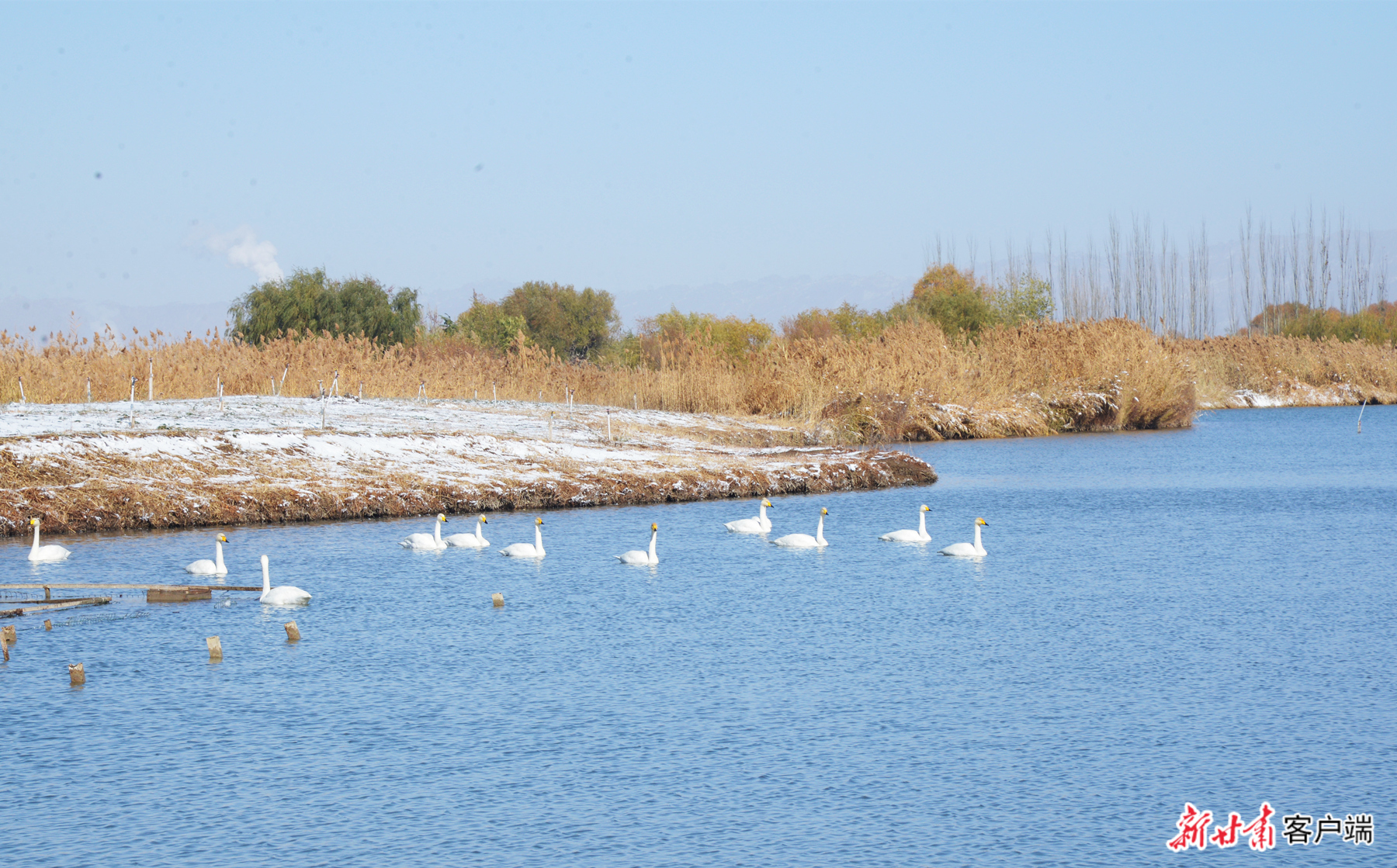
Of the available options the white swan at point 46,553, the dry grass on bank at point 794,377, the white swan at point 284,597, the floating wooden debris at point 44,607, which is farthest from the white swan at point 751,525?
the dry grass on bank at point 794,377

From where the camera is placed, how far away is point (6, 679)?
1406cm

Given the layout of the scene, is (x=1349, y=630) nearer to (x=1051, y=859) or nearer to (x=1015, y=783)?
(x=1015, y=783)

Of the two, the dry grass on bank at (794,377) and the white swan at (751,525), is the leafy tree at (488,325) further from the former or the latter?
the white swan at (751,525)

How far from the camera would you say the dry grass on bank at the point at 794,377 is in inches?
1651

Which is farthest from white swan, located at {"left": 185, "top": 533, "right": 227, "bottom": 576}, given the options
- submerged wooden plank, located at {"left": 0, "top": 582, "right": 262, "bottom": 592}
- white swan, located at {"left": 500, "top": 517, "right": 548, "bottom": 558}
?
white swan, located at {"left": 500, "top": 517, "right": 548, "bottom": 558}

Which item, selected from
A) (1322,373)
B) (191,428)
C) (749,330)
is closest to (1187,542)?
(191,428)

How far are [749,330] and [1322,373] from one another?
1458 inches

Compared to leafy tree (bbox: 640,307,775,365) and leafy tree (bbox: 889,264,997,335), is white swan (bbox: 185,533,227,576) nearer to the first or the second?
leafy tree (bbox: 640,307,775,365)

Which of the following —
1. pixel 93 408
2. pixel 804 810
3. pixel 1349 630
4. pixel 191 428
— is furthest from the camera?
pixel 93 408

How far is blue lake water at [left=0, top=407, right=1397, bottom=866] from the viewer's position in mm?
9766

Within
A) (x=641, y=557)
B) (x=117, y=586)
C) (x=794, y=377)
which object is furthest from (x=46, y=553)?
(x=794, y=377)

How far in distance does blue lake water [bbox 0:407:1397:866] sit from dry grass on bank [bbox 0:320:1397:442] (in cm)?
1945

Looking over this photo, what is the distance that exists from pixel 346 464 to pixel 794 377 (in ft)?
76.9

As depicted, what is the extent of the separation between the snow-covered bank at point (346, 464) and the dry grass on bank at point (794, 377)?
4.63 m
